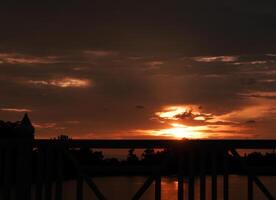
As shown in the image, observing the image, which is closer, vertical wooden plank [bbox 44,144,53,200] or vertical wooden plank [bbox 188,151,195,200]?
vertical wooden plank [bbox 188,151,195,200]

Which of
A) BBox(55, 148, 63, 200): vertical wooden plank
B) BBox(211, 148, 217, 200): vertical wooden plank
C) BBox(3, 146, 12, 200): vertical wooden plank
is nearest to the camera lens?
BBox(211, 148, 217, 200): vertical wooden plank

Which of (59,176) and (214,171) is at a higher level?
(214,171)

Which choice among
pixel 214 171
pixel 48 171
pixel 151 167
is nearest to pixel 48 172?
pixel 48 171

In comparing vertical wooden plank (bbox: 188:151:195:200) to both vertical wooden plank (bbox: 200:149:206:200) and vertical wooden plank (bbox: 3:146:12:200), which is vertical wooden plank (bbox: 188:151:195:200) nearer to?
vertical wooden plank (bbox: 200:149:206:200)

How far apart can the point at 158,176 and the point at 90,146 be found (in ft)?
4.75

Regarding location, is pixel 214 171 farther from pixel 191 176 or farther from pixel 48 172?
pixel 48 172

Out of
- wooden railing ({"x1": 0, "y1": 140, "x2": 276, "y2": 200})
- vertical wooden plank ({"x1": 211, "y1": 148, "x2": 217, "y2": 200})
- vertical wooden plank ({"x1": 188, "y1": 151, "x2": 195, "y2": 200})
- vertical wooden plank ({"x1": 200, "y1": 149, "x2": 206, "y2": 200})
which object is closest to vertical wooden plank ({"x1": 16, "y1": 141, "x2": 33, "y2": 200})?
wooden railing ({"x1": 0, "y1": 140, "x2": 276, "y2": 200})

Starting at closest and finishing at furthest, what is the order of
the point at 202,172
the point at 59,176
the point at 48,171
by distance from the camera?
the point at 202,172 < the point at 59,176 < the point at 48,171

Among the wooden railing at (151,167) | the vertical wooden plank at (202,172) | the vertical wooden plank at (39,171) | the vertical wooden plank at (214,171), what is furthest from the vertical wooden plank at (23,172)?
the vertical wooden plank at (214,171)

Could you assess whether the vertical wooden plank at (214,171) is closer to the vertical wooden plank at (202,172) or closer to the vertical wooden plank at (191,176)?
the vertical wooden plank at (202,172)

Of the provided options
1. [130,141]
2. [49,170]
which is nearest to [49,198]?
[49,170]

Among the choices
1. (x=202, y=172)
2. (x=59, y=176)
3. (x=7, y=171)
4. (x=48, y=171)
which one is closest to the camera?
(x=202, y=172)

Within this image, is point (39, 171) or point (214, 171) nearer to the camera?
point (214, 171)

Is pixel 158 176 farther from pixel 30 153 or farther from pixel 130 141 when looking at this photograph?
pixel 30 153
